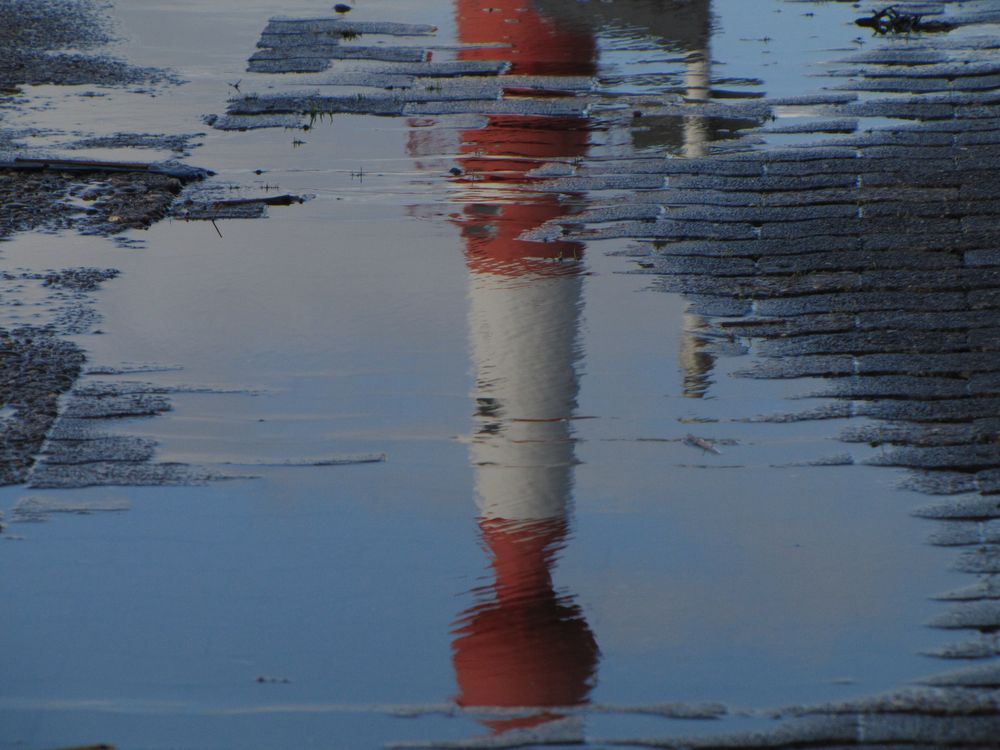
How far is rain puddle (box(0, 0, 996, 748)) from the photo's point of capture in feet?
11.2

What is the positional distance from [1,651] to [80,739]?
1.52 feet

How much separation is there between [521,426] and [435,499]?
525 mm

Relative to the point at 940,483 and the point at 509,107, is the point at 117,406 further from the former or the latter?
the point at 509,107

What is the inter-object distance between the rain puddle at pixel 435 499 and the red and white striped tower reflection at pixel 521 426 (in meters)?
0.01

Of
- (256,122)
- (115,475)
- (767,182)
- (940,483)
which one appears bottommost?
(940,483)

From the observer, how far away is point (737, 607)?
12.3 ft

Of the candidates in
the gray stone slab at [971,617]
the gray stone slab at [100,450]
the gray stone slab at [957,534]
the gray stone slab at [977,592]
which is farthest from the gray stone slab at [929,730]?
the gray stone slab at [100,450]

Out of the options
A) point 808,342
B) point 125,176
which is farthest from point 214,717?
point 125,176

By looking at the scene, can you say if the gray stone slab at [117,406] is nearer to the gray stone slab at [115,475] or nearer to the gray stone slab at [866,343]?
the gray stone slab at [115,475]

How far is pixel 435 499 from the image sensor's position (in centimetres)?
431

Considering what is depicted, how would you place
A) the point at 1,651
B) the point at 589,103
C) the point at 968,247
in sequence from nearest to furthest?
the point at 1,651 → the point at 968,247 → the point at 589,103

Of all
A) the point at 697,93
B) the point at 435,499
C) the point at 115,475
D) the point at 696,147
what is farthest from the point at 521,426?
the point at 697,93

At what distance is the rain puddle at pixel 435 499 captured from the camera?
341 cm

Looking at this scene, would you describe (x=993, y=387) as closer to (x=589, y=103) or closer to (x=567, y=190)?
(x=567, y=190)
